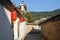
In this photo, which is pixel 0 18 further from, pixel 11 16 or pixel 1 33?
pixel 11 16

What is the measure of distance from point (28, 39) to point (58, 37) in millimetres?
8057

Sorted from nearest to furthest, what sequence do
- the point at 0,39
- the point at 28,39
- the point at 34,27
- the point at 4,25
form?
1. the point at 0,39
2. the point at 4,25
3. the point at 28,39
4. the point at 34,27

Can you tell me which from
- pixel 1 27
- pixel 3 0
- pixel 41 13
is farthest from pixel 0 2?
pixel 41 13

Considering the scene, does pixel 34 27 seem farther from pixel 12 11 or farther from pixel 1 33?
pixel 1 33

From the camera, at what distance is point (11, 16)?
11.5 metres

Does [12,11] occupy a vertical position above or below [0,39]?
above

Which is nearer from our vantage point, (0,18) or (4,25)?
(0,18)

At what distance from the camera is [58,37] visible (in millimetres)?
9906

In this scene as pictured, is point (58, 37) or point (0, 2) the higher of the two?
point (0, 2)

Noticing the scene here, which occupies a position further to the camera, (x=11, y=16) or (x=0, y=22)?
(x=11, y=16)

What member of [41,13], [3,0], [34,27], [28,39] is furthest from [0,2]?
[41,13]

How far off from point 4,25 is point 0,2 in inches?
51.4

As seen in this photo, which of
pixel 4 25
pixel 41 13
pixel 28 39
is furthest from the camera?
pixel 41 13

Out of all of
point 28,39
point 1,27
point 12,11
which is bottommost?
point 28,39
